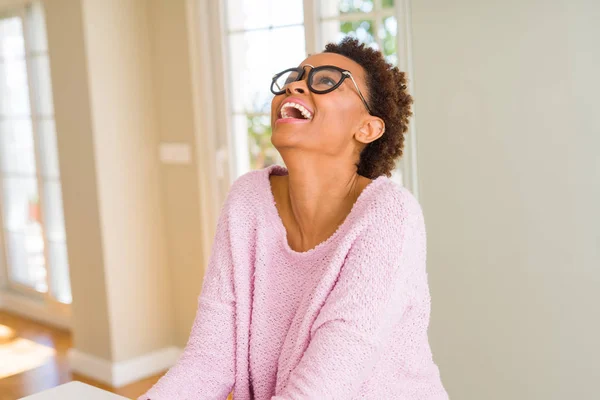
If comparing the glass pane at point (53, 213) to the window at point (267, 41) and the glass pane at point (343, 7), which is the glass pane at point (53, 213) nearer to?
the window at point (267, 41)

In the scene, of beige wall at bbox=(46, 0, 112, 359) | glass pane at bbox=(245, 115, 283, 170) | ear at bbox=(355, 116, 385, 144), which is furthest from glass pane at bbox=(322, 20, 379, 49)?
ear at bbox=(355, 116, 385, 144)

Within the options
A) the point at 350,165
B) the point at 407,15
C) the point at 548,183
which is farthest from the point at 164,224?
the point at 350,165

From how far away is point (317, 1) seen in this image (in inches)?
127

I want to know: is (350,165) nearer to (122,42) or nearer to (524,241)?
(524,241)

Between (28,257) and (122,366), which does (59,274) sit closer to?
(28,257)

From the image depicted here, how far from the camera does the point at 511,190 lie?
2588 mm

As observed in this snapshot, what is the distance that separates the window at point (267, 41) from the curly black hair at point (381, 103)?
52.5 inches

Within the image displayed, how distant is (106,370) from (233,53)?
5.69 feet

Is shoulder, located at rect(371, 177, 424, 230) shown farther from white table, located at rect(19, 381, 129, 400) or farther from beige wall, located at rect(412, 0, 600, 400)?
beige wall, located at rect(412, 0, 600, 400)

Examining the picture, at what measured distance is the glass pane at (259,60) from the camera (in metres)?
3.39

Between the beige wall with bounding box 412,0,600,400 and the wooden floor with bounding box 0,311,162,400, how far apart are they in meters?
1.69

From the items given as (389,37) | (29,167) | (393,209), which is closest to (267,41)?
(389,37)

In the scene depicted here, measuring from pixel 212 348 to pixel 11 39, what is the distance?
4080 mm

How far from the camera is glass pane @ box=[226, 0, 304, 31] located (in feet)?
11.0
